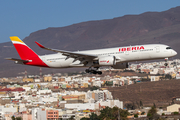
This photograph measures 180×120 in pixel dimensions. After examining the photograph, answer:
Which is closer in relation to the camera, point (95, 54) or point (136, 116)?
point (95, 54)

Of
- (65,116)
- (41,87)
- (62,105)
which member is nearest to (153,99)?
(62,105)

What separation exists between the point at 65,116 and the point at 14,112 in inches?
783

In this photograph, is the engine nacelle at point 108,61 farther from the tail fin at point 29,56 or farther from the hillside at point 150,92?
the hillside at point 150,92

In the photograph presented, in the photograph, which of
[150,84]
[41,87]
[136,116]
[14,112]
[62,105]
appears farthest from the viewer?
[41,87]

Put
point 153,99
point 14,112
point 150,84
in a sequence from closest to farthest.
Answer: point 14,112, point 153,99, point 150,84

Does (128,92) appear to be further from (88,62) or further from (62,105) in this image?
(88,62)

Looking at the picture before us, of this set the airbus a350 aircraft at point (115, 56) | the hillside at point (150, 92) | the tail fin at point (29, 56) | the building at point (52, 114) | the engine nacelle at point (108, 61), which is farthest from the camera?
the hillside at point (150, 92)

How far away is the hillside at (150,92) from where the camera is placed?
134 metres

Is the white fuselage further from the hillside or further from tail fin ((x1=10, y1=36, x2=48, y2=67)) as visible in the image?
the hillside

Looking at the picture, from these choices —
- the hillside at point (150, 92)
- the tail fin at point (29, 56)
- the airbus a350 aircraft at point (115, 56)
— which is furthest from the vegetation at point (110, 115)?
the hillside at point (150, 92)

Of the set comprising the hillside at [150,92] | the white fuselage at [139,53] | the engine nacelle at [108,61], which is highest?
the white fuselage at [139,53]

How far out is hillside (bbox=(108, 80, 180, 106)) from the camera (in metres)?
134

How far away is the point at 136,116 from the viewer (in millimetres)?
87750

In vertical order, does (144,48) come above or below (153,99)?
above
